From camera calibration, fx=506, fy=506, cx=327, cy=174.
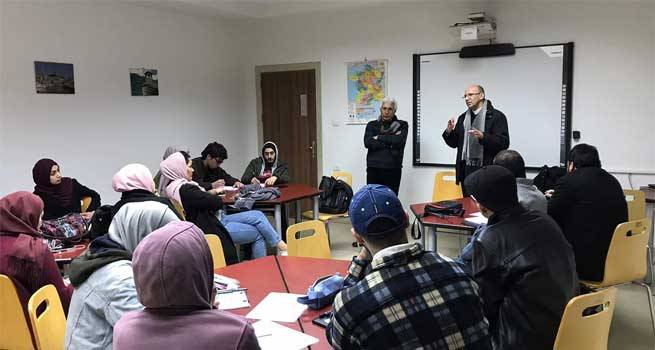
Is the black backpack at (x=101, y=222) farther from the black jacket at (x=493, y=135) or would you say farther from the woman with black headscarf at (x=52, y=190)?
the black jacket at (x=493, y=135)

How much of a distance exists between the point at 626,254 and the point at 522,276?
1.43 metres

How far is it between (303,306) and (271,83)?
5.54 metres

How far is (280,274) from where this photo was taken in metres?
2.55

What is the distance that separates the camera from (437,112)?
6.07m

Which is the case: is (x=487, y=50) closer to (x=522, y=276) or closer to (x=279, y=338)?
(x=522, y=276)

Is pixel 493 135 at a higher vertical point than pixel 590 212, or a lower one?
higher

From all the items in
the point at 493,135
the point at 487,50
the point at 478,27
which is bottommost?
the point at 493,135

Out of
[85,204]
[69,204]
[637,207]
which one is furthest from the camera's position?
[85,204]

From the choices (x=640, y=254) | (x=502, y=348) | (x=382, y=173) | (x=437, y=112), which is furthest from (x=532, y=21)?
(x=502, y=348)

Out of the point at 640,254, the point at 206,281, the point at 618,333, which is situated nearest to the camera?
the point at 206,281

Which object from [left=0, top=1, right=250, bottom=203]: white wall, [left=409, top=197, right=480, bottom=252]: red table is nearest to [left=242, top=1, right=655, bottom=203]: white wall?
[left=0, top=1, right=250, bottom=203]: white wall

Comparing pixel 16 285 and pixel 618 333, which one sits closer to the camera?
pixel 16 285

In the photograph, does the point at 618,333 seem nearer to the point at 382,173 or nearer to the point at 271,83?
the point at 382,173

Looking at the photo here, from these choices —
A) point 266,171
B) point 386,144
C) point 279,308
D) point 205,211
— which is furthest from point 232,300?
point 386,144
